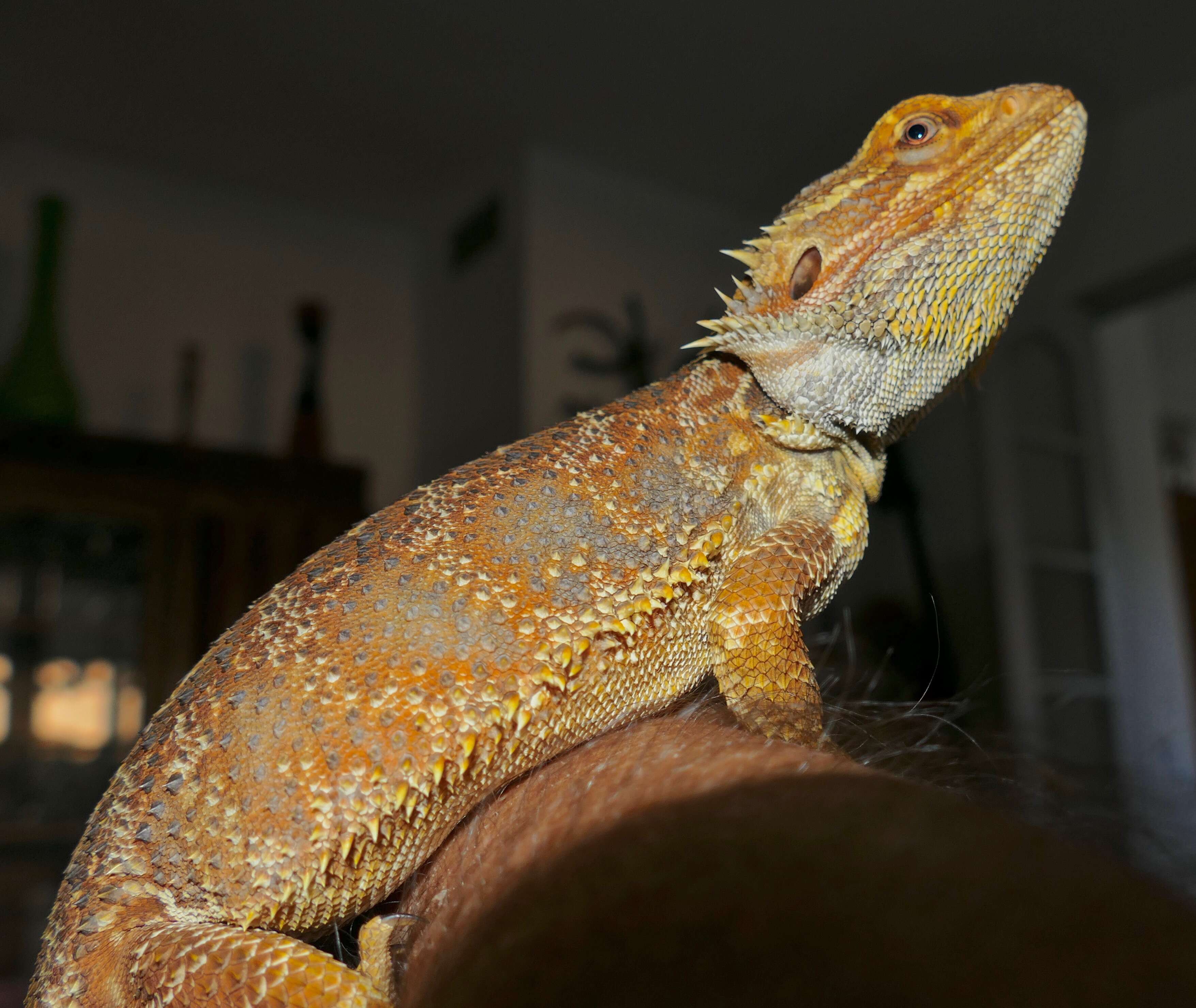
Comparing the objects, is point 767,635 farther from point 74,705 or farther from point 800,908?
point 74,705

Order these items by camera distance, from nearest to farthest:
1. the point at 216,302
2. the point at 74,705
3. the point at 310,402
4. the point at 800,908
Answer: the point at 800,908, the point at 74,705, the point at 310,402, the point at 216,302

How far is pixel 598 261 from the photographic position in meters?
4.36

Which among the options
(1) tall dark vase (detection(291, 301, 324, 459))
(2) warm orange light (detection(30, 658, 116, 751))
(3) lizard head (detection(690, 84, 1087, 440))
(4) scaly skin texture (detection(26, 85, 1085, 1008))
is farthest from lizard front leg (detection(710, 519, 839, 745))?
(2) warm orange light (detection(30, 658, 116, 751))

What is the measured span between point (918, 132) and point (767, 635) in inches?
19.3

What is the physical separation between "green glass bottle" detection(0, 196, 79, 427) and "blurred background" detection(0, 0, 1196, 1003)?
0.05 ft

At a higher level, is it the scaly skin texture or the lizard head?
the lizard head

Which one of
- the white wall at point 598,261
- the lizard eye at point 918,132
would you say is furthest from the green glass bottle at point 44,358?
the lizard eye at point 918,132

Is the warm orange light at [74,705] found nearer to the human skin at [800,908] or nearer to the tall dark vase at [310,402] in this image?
the tall dark vase at [310,402]

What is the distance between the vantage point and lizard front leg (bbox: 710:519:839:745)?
0.70 meters

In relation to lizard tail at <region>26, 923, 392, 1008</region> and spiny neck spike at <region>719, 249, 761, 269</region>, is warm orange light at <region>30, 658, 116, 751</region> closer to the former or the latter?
lizard tail at <region>26, 923, 392, 1008</region>

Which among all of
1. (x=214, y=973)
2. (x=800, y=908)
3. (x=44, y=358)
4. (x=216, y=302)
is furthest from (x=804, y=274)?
(x=216, y=302)

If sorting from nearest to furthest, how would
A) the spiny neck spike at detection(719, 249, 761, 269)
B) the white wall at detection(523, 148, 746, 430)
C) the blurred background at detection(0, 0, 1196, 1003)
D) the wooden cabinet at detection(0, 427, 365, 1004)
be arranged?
the spiny neck spike at detection(719, 249, 761, 269) → the wooden cabinet at detection(0, 427, 365, 1004) → the blurred background at detection(0, 0, 1196, 1003) → the white wall at detection(523, 148, 746, 430)

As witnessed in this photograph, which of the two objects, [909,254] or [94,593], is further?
[94,593]

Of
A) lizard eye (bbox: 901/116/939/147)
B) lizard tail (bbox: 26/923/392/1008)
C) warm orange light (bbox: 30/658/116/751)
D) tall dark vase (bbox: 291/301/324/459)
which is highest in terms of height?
lizard eye (bbox: 901/116/939/147)
